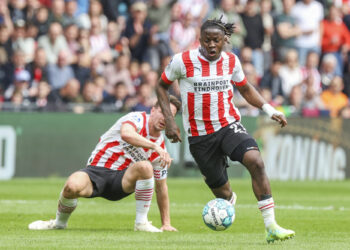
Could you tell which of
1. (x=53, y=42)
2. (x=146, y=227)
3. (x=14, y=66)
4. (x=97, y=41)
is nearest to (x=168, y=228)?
(x=146, y=227)

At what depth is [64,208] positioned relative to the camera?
33.8 feet

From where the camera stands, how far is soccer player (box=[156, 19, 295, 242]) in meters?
9.62

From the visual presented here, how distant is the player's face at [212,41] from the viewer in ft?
31.3

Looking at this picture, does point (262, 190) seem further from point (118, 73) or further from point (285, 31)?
point (285, 31)

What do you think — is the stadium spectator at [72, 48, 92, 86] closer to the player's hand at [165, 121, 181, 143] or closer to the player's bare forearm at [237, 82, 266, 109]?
the player's bare forearm at [237, 82, 266, 109]

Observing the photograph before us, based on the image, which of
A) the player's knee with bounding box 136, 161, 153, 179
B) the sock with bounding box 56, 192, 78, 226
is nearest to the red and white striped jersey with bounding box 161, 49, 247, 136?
the player's knee with bounding box 136, 161, 153, 179

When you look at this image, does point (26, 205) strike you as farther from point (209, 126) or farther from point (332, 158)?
point (332, 158)

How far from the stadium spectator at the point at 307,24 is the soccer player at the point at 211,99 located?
14060mm

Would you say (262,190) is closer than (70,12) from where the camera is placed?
Yes

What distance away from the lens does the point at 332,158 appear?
21656 mm

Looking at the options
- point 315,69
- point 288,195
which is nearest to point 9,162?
point 288,195

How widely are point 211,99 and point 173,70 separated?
1.66 feet

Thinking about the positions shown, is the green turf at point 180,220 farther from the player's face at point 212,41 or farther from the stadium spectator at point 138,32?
the stadium spectator at point 138,32

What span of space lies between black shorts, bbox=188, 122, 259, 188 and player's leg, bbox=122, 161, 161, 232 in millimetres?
571
